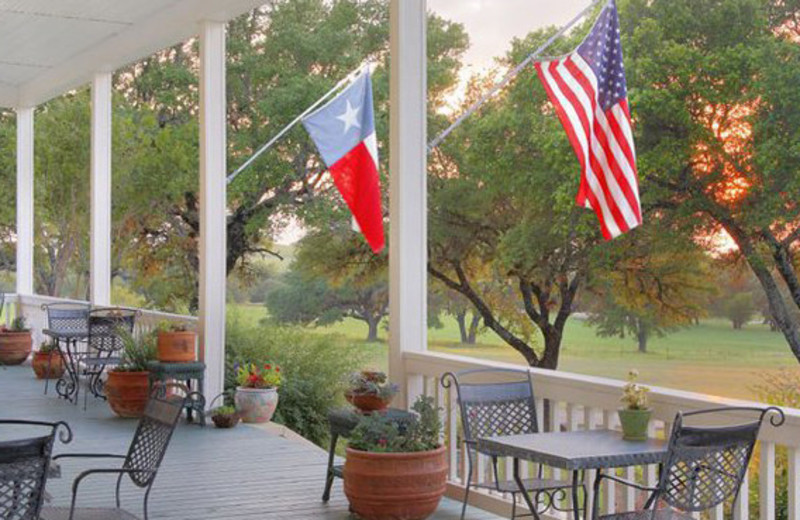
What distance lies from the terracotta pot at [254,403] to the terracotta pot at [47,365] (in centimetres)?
320

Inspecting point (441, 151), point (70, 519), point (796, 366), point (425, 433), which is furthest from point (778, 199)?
point (70, 519)

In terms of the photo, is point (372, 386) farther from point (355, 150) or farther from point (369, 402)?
point (355, 150)

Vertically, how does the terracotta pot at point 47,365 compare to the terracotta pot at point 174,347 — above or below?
below

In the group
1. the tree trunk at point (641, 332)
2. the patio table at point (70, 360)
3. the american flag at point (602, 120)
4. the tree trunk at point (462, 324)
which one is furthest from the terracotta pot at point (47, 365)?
the tree trunk at point (641, 332)

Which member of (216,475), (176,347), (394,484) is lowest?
(216,475)

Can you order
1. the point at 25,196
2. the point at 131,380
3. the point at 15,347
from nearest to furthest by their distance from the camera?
1. the point at 131,380
2. the point at 15,347
3. the point at 25,196

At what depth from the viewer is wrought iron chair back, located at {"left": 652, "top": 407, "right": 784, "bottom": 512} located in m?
3.60

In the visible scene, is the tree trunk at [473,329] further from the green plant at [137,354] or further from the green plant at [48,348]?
the green plant at [137,354]

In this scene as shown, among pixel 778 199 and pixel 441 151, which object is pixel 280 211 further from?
pixel 778 199

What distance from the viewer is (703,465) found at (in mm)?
3656

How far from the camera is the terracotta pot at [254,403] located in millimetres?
8453

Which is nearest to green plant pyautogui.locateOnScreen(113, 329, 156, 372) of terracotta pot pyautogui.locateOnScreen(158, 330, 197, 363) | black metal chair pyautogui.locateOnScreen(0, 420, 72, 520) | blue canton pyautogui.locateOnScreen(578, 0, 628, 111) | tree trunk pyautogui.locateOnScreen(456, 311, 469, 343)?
terracotta pot pyautogui.locateOnScreen(158, 330, 197, 363)

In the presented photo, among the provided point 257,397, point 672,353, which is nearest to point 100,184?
point 257,397

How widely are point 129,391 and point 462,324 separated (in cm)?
1499
